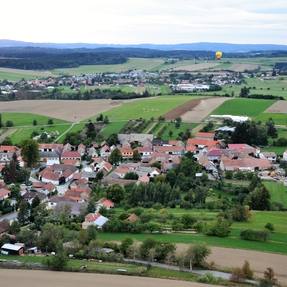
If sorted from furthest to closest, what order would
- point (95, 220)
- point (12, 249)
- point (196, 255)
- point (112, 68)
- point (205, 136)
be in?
point (112, 68) < point (205, 136) < point (95, 220) < point (12, 249) < point (196, 255)

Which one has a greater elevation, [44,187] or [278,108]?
[278,108]

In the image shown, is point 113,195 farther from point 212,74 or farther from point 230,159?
point 212,74

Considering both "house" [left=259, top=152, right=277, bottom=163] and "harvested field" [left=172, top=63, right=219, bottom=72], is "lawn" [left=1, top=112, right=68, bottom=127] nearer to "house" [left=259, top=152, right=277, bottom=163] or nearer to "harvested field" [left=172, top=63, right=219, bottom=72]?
"house" [left=259, top=152, right=277, bottom=163]

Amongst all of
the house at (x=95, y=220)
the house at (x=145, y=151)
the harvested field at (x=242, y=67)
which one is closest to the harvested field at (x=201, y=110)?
the house at (x=145, y=151)

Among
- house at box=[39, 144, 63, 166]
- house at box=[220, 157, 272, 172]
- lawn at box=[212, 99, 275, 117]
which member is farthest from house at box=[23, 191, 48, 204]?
lawn at box=[212, 99, 275, 117]

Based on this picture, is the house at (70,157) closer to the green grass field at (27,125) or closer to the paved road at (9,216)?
the green grass field at (27,125)

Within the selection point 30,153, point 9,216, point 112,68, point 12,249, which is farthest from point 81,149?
point 112,68

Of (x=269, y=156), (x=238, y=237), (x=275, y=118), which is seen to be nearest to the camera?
(x=238, y=237)

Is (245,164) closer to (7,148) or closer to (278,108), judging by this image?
(7,148)
